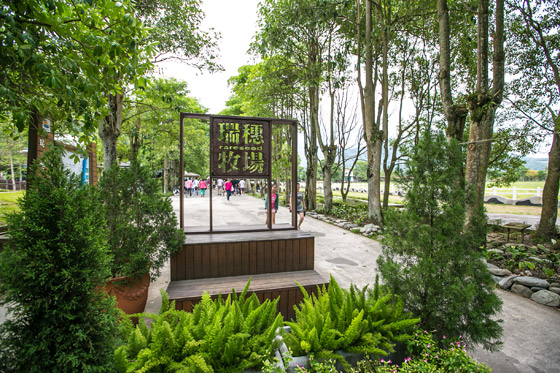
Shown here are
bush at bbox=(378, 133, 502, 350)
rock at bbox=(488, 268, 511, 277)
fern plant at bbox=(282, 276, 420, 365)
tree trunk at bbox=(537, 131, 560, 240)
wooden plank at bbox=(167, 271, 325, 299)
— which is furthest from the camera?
tree trunk at bbox=(537, 131, 560, 240)

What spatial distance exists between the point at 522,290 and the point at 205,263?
4.95m

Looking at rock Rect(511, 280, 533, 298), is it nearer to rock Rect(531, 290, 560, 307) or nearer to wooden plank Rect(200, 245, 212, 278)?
rock Rect(531, 290, 560, 307)

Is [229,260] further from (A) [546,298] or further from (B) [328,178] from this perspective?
(B) [328,178]

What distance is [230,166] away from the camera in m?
4.62

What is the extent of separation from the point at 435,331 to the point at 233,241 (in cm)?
254

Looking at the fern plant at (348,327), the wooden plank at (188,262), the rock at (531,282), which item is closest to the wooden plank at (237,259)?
the wooden plank at (188,262)

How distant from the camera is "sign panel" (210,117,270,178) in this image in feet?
14.9

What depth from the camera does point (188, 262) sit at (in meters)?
3.66

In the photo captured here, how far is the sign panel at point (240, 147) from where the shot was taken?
4555 mm

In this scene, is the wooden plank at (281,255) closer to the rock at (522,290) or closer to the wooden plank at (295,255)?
the wooden plank at (295,255)

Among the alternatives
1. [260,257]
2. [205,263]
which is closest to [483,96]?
[260,257]

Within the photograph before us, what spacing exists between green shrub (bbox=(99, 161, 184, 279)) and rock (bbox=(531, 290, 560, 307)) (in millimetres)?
5237

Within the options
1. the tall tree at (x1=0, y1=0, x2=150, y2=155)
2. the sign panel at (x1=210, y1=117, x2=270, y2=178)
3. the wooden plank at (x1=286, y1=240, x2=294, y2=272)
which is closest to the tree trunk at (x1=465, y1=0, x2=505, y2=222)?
the wooden plank at (x1=286, y1=240, x2=294, y2=272)

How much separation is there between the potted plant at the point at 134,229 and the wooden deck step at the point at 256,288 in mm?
407
